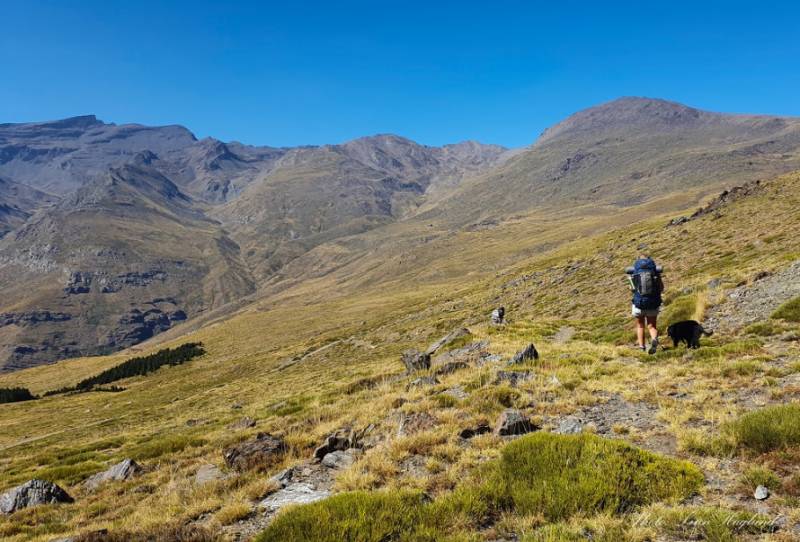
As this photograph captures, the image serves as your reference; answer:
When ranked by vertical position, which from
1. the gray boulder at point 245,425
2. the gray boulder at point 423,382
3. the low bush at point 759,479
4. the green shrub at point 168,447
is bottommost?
the gray boulder at point 245,425

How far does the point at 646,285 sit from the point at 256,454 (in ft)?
43.9

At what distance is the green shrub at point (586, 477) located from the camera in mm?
6195

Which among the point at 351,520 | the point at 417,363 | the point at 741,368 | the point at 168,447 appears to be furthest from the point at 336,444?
the point at 741,368

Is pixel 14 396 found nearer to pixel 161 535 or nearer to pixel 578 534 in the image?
pixel 161 535

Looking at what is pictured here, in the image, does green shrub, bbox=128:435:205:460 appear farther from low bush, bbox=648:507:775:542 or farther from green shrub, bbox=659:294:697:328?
green shrub, bbox=659:294:697:328

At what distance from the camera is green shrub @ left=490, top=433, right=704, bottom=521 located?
6195mm

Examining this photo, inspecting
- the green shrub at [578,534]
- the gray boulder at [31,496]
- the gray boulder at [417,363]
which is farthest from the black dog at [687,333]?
the gray boulder at [31,496]

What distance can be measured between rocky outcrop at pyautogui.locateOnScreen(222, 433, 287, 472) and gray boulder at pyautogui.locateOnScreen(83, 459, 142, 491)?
3503 mm

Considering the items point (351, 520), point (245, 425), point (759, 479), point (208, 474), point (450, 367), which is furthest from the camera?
point (245, 425)

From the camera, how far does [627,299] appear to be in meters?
29.2

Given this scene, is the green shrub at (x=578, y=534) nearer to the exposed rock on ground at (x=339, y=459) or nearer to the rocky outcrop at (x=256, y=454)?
the exposed rock on ground at (x=339, y=459)

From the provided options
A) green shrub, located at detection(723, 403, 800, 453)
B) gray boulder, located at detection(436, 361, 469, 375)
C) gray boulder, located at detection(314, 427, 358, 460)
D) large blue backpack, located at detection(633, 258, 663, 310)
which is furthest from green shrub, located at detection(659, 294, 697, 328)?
gray boulder, located at detection(314, 427, 358, 460)

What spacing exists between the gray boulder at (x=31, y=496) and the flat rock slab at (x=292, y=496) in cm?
726

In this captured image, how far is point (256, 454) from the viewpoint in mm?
10117
